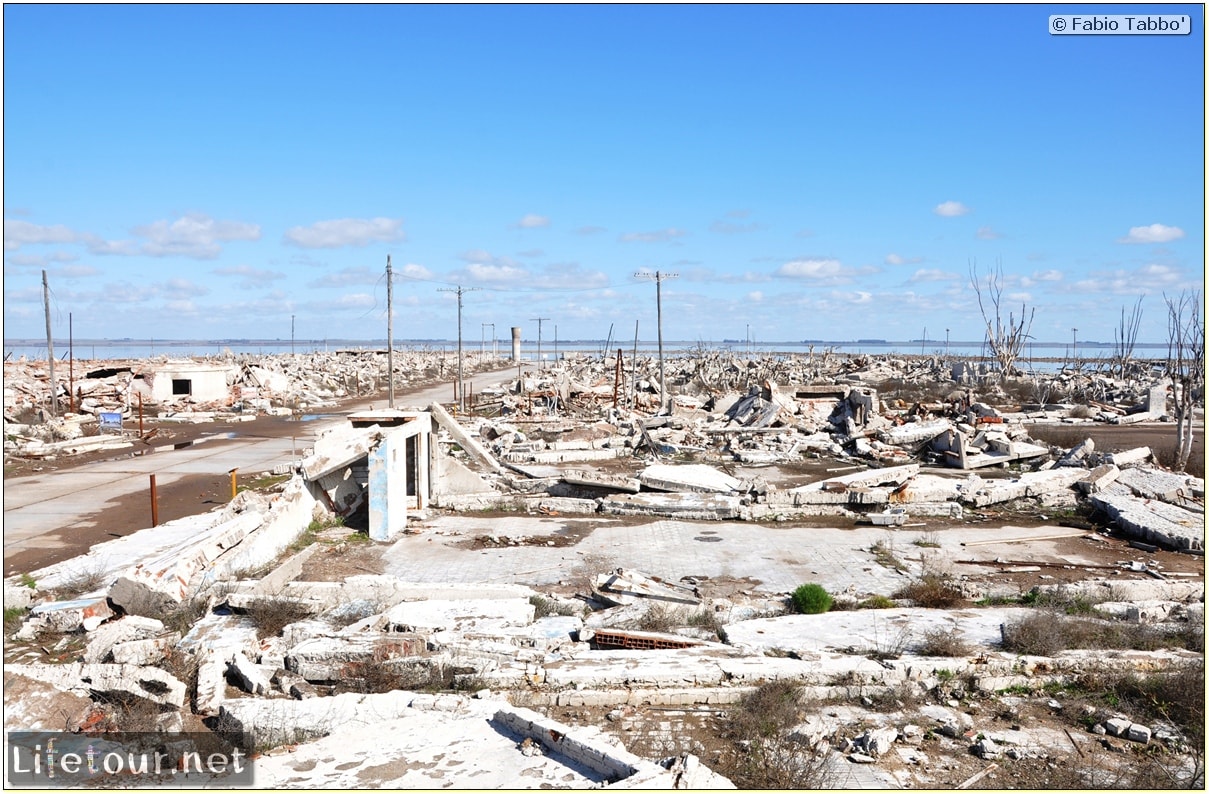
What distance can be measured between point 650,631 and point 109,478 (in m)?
14.7

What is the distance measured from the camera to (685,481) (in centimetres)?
1567

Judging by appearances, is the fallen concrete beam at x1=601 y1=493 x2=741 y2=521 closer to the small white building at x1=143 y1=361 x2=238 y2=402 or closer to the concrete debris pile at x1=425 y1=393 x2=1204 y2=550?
the concrete debris pile at x1=425 y1=393 x2=1204 y2=550

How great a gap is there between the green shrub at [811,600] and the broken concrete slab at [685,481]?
260 inches

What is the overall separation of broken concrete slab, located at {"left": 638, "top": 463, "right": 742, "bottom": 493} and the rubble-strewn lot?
10 cm

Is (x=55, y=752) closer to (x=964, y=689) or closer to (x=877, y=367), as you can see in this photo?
(x=964, y=689)

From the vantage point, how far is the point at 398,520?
12906 mm

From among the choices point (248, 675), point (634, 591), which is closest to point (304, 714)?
point (248, 675)

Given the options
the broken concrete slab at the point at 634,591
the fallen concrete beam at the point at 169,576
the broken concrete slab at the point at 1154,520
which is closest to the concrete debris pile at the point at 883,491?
the broken concrete slab at the point at 1154,520

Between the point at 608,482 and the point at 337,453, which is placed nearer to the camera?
the point at 337,453

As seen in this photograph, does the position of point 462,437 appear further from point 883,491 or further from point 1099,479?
point 1099,479

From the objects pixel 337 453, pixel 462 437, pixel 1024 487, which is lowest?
pixel 1024 487

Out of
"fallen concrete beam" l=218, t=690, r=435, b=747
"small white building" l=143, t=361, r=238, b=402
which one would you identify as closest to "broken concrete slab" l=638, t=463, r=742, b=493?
"fallen concrete beam" l=218, t=690, r=435, b=747

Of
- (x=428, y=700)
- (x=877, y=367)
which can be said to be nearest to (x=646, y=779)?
(x=428, y=700)

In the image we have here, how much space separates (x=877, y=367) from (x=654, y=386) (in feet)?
90.1
